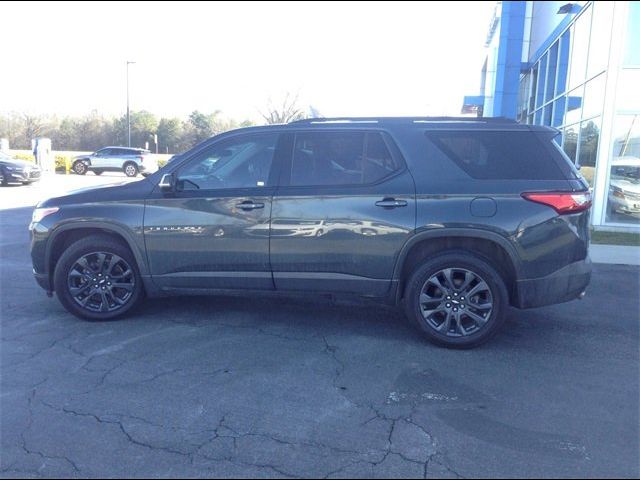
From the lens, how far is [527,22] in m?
22.3

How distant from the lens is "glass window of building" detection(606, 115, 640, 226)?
11.5 metres

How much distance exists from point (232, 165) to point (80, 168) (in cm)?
2992

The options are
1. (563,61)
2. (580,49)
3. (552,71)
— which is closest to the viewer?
(580,49)

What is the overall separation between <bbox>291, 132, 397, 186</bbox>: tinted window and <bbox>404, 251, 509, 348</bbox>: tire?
3.08 ft

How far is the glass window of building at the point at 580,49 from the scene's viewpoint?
13.8 m

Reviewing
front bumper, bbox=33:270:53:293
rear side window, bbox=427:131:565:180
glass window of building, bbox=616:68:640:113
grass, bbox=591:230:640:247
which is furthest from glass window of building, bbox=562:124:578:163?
front bumper, bbox=33:270:53:293

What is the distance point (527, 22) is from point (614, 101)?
12.5 meters

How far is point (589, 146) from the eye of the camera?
42.9 ft

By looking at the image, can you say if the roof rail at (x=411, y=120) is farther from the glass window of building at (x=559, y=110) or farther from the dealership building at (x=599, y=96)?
the glass window of building at (x=559, y=110)

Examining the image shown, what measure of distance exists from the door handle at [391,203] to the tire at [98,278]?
2.38m

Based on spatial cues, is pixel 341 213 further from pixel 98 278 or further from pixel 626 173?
pixel 626 173

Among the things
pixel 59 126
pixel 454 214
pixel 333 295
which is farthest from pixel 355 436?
pixel 59 126

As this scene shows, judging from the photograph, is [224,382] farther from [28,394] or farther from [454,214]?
[454,214]

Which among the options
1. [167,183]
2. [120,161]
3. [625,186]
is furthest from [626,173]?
[120,161]
